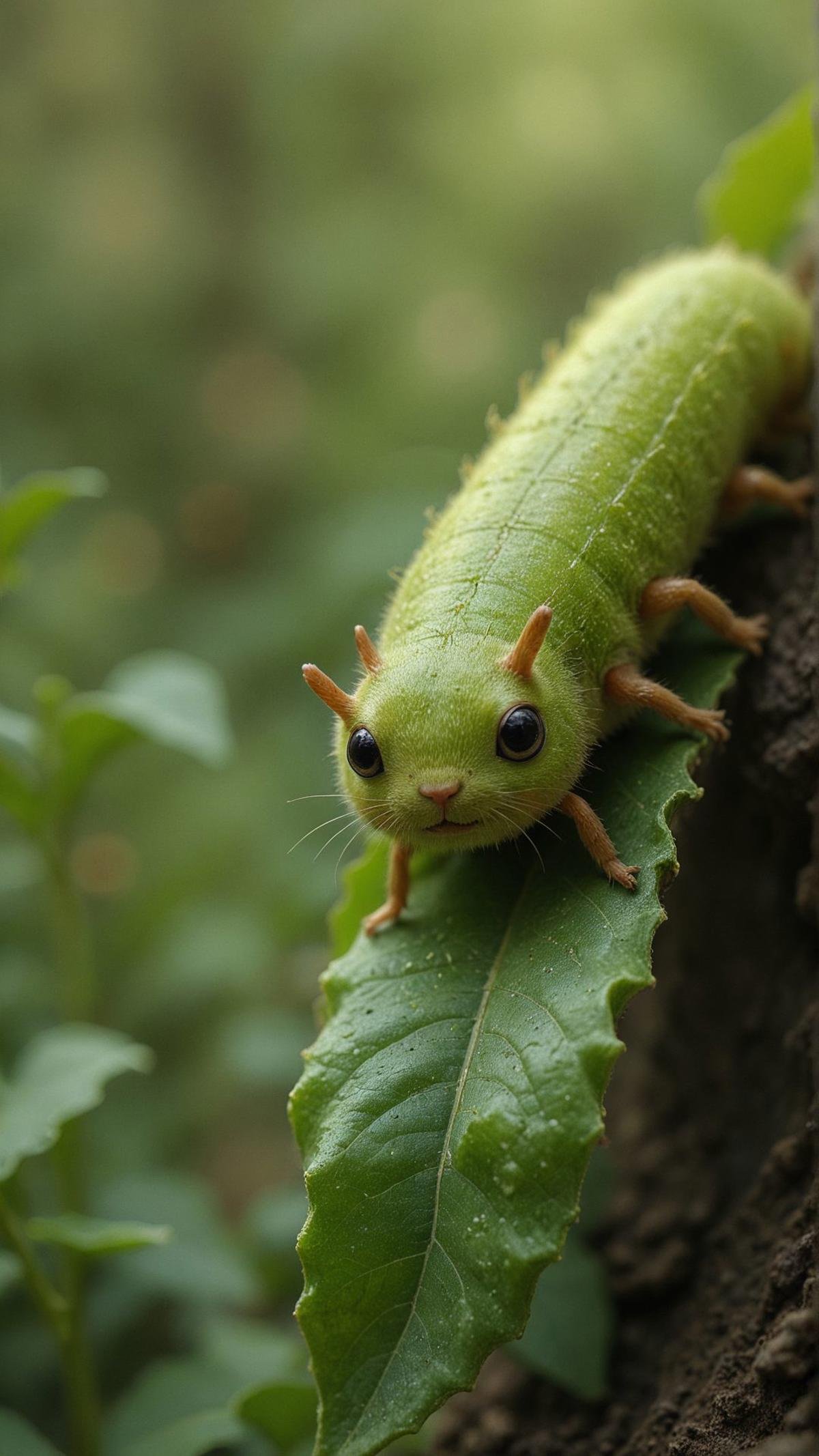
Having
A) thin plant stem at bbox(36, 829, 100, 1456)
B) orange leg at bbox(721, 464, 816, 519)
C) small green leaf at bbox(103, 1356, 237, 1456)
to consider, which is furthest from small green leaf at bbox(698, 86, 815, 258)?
small green leaf at bbox(103, 1356, 237, 1456)

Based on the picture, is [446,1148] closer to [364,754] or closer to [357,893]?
[364,754]

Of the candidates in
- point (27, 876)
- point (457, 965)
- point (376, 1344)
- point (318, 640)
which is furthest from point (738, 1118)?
point (318, 640)

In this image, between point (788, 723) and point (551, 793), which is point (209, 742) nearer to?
point (551, 793)

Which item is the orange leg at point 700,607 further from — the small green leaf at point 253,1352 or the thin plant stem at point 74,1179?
the small green leaf at point 253,1352

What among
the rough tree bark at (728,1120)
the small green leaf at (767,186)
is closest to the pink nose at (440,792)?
the rough tree bark at (728,1120)

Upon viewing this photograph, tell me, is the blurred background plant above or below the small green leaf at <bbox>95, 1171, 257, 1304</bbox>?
above

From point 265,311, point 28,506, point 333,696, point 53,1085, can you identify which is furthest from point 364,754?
point 265,311

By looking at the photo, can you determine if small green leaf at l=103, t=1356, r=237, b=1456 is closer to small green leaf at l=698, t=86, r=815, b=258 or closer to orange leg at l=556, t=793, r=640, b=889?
orange leg at l=556, t=793, r=640, b=889
